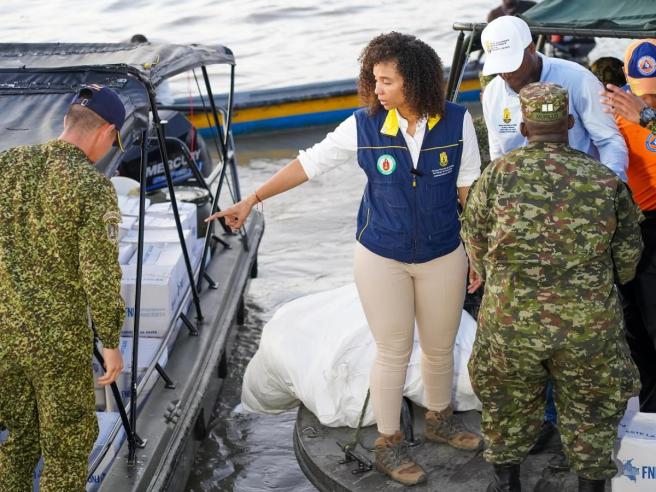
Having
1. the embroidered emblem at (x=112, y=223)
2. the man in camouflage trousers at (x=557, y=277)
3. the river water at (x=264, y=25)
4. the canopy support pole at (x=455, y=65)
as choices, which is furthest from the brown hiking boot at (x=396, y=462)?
the river water at (x=264, y=25)

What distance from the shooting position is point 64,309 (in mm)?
3699

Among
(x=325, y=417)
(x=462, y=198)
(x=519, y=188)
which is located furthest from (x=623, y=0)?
(x=325, y=417)

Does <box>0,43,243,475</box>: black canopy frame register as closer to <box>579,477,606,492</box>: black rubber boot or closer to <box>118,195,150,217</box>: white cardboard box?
<box>118,195,150,217</box>: white cardboard box

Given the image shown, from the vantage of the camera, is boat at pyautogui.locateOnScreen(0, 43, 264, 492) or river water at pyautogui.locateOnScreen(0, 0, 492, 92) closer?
boat at pyautogui.locateOnScreen(0, 43, 264, 492)

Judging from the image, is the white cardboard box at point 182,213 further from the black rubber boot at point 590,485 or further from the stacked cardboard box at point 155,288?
the black rubber boot at point 590,485

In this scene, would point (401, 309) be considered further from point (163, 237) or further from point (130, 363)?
point (163, 237)

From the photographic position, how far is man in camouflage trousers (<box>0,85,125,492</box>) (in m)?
3.62

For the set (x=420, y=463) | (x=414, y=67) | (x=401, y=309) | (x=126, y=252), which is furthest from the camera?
(x=126, y=252)

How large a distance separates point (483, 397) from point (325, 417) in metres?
1.20

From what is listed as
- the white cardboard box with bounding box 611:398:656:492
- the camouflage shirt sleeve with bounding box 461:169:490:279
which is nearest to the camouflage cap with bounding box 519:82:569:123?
the camouflage shirt sleeve with bounding box 461:169:490:279

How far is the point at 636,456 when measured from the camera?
396cm

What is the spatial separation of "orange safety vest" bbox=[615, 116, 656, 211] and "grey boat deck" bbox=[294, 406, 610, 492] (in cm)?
110

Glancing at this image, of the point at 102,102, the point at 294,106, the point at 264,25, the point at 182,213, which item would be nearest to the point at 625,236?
the point at 102,102

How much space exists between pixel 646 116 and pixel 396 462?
1734 millimetres
